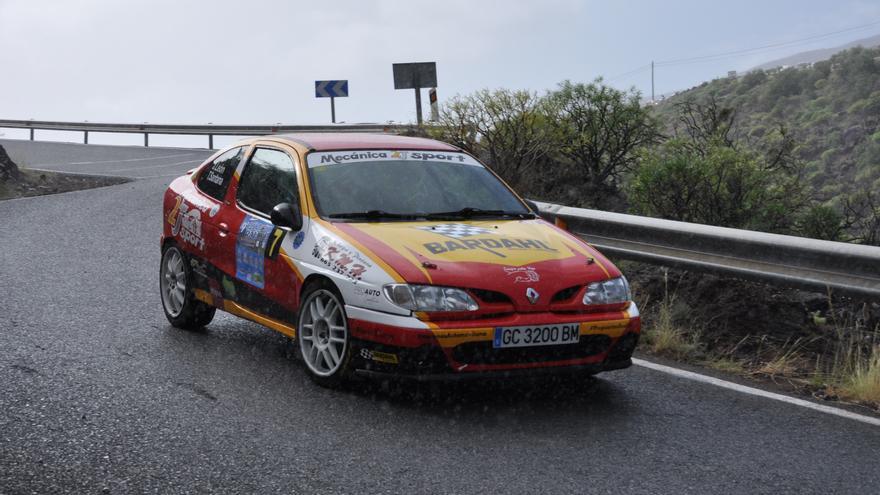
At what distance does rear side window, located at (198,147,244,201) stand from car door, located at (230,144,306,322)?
216mm

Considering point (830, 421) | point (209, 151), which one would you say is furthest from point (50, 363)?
point (209, 151)

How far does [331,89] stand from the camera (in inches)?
1388

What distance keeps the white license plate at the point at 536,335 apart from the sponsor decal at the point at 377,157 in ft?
6.46

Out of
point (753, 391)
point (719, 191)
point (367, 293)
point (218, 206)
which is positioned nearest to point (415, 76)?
point (719, 191)

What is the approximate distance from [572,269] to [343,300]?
130 centimetres

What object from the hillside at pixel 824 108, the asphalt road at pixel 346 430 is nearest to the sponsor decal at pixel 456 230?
the asphalt road at pixel 346 430

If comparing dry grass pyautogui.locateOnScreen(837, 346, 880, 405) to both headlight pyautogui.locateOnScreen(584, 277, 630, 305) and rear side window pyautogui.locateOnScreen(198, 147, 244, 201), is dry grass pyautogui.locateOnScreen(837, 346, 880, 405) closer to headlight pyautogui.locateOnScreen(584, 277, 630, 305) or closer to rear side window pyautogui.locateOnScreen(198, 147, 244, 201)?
headlight pyautogui.locateOnScreen(584, 277, 630, 305)

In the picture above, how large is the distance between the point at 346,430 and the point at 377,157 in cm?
229

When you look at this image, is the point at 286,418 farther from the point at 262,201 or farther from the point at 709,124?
the point at 709,124

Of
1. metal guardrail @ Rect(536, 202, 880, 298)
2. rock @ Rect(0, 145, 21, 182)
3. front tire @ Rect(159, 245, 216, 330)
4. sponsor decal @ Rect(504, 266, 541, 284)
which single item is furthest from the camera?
rock @ Rect(0, 145, 21, 182)

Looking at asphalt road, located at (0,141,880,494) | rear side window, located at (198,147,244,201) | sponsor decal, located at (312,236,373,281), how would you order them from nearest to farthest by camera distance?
1. asphalt road, located at (0,141,880,494)
2. sponsor decal, located at (312,236,373,281)
3. rear side window, located at (198,147,244,201)

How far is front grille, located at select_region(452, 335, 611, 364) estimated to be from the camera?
5.83 m

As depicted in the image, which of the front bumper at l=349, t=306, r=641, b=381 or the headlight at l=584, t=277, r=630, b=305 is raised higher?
the headlight at l=584, t=277, r=630, b=305

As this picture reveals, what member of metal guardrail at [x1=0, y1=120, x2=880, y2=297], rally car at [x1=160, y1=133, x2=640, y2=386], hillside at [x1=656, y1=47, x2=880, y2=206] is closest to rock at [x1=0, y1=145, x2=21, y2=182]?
rally car at [x1=160, y1=133, x2=640, y2=386]
